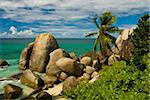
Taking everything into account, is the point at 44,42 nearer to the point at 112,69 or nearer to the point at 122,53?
the point at 122,53

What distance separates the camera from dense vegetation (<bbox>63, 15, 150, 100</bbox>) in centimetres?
2208

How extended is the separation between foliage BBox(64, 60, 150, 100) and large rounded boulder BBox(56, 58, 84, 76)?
6.26 m

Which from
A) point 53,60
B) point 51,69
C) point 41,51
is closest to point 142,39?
point 51,69

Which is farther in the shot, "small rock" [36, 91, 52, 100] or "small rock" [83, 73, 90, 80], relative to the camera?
"small rock" [83, 73, 90, 80]

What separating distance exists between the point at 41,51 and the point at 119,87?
53.9 ft

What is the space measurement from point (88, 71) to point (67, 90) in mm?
6737

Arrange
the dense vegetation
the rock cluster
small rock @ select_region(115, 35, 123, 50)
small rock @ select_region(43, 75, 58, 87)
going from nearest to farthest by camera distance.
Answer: the dense vegetation
the rock cluster
small rock @ select_region(43, 75, 58, 87)
small rock @ select_region(115, 35, 123, 50)

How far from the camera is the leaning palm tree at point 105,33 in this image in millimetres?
37969

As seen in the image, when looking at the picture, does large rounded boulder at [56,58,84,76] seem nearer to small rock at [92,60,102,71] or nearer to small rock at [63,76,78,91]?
small rock at [92,60,102,71]

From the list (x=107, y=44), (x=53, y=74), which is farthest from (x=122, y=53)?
(x=53, y=74)

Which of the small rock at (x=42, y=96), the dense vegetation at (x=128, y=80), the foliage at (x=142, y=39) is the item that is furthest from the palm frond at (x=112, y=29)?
the small rock at (x=42, y=96)

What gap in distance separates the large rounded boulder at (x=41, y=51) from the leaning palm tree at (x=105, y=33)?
4.33 m

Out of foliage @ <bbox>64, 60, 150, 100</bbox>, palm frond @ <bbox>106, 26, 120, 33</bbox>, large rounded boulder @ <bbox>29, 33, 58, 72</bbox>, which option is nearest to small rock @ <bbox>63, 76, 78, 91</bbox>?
foliage @ <bbox>64, 60, 150, 100</bbox>

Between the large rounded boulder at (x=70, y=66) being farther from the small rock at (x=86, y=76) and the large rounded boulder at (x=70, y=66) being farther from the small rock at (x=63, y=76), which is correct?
the small rock at (x=86, y=76)
